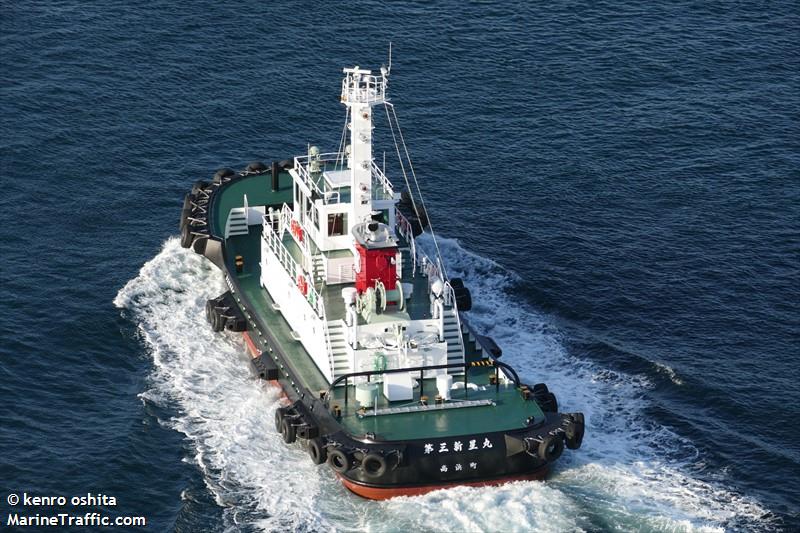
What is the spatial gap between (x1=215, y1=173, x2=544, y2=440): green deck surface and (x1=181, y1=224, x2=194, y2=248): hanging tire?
1530 millimetres

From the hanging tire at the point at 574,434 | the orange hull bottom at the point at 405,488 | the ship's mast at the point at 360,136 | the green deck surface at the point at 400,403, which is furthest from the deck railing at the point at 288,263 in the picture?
the hanging tire at the point at 574,434

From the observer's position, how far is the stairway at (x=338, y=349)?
50531mm

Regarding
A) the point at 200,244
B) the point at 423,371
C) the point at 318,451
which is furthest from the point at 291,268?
the point at 318,451

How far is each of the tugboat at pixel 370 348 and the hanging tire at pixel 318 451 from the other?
42 millimetres

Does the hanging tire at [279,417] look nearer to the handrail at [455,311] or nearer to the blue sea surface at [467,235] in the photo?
the blue sea surface at [467,235]

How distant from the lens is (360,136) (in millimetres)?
52375

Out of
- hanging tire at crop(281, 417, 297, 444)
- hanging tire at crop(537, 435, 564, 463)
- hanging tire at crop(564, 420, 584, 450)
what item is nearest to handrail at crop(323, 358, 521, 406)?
hanging tire at crop(281, 417, 297, 444)

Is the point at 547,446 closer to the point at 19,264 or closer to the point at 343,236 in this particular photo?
the point at 343,236

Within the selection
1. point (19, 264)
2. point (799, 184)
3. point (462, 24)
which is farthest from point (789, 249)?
point (19, 264)

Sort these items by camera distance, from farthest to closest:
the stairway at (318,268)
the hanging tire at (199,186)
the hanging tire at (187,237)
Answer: the hanging tire at (199,186), the hanging tire at (187,237), the stairway at (318,268)

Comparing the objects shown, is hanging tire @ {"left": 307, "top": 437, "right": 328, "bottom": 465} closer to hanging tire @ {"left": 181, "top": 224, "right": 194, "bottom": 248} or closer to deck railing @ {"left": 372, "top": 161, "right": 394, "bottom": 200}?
deck railing @ {"left": 372, "top": 161, "right": 394, "bottom": 200}

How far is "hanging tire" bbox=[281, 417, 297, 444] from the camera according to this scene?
162ft

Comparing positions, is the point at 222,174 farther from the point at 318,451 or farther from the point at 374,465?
the point at 374,465

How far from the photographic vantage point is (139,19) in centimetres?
8169
